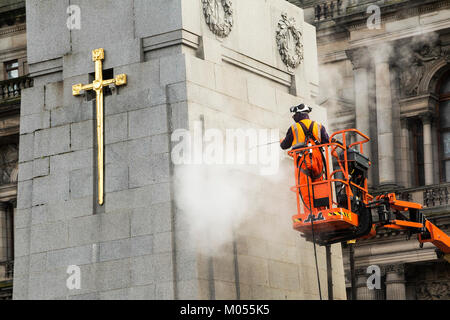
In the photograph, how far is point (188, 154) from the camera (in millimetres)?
23391

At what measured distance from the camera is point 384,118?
1935 inches

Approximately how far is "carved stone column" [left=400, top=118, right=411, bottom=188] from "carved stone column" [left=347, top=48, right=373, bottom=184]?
1226 millimetres

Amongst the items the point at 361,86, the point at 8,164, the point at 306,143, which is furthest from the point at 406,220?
the point at 8,164

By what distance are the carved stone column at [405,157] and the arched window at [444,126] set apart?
3.63 feet

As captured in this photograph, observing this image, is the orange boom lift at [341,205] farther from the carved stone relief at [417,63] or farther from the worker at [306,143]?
the carved stone relief at [417,63]

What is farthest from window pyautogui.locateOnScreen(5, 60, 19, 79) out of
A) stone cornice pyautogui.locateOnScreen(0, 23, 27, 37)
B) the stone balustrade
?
the stone balustrade

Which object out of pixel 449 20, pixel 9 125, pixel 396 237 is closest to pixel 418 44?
pixel 449 20

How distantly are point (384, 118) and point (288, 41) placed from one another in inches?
904

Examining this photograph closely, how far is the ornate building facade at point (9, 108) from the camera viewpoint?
55312 millimetres

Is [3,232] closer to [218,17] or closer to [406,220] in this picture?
[406,220]

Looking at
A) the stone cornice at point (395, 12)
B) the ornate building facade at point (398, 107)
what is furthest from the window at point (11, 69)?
the stone cornice at point (395, 12)

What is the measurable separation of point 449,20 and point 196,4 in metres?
24.6

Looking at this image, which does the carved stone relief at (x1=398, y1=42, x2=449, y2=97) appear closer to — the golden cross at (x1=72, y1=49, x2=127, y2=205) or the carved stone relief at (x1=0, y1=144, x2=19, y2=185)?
the carved stone relief at (x1=0, y1=144, x2=19, y2=185)
